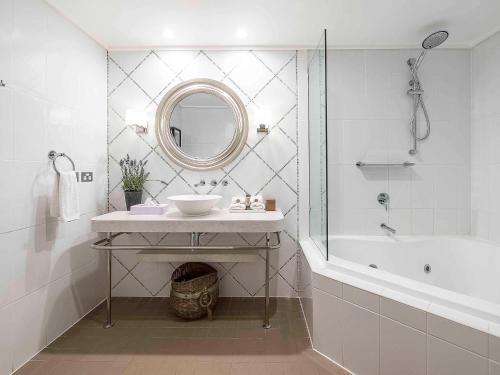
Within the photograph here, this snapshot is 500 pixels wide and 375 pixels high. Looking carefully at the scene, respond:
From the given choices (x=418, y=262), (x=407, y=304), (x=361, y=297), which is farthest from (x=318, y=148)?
(x=418, y=262)

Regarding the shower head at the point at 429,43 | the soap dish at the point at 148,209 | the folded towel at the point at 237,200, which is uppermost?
the shower head at the point at 429,43

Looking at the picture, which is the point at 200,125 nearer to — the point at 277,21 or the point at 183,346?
the point at 277,21

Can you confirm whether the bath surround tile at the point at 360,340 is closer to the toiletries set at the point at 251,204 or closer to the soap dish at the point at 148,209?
the toiletries set at the point at 251,204

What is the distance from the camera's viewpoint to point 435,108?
8.05 feet

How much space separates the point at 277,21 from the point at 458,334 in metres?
2.17

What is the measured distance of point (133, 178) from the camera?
2.44 m

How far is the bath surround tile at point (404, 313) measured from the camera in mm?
1248

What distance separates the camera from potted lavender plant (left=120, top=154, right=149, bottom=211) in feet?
7.91

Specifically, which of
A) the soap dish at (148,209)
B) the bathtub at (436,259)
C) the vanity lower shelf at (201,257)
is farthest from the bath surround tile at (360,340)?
the soap dish at (148,209)

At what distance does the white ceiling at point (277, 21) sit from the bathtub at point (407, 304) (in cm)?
169

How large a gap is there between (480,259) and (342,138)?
4.66ft

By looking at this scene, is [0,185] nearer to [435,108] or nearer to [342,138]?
[342,138]

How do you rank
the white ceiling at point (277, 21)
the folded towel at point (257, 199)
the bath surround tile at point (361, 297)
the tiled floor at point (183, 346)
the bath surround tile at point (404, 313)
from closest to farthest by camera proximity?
1. the bath surround tile at point (404, 313)
2. the bath surround tile at point (361, 297)
3. the tiled floor at point (183, 346)
4. the white ceiling at point (277, 21)
5. the folded towel at point (257, 199)

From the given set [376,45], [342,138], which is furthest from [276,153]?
[376,45]
